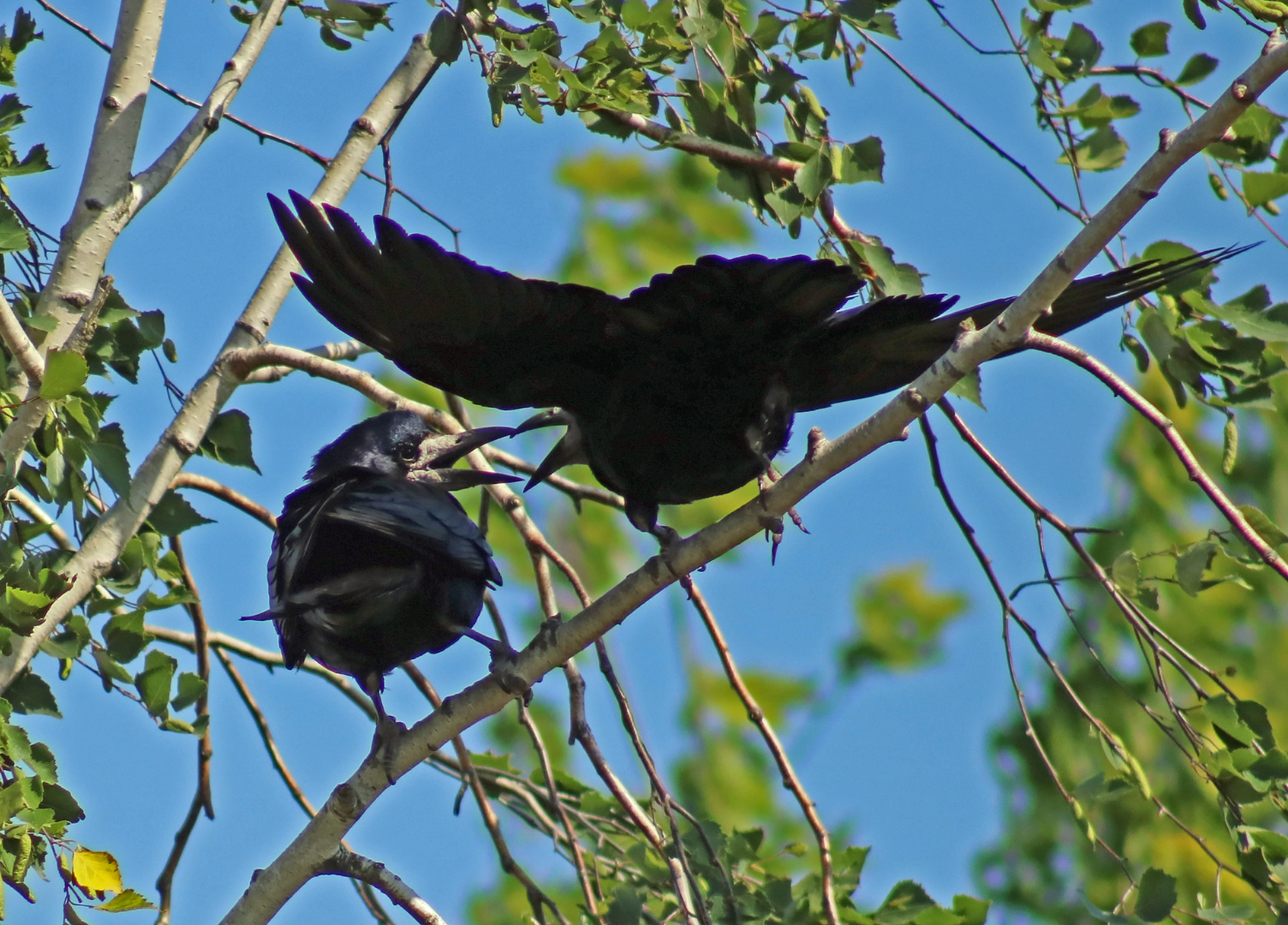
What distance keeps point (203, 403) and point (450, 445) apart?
2.99 feet

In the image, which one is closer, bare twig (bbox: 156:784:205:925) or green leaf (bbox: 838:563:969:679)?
bare twig (bbox: 156:784:205:925)

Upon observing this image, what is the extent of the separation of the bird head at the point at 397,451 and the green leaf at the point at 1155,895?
247 cm

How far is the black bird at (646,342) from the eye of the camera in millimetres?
3268

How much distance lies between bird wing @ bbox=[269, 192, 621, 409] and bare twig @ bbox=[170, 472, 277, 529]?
0.83m

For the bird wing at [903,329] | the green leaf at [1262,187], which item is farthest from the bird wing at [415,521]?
the green leaf at [1262,187]

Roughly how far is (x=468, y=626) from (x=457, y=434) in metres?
0.63

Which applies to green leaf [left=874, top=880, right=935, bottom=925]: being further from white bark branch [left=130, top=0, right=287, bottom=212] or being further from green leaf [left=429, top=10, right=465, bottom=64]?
white bark branch [left=130, top=0, right=287, bottom=212]

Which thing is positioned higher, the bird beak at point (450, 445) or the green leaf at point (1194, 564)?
the bird beak at point (450, 445)

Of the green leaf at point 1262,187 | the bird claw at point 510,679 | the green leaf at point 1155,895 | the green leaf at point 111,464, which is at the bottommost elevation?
the green leaf at point 1155,895

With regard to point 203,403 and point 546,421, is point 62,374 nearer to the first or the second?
point 203,403

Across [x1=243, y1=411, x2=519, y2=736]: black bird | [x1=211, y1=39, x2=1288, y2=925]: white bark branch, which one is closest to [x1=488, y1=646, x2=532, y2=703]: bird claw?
[x1=211, y1=39, x2=1288, y2=925]: white bark branch

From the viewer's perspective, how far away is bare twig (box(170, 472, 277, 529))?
4270 mm

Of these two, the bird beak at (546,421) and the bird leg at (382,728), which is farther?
the bird beak at (546,421)

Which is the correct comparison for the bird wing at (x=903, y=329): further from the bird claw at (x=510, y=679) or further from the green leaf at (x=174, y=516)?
the green leaf at (x=174, y=516)
